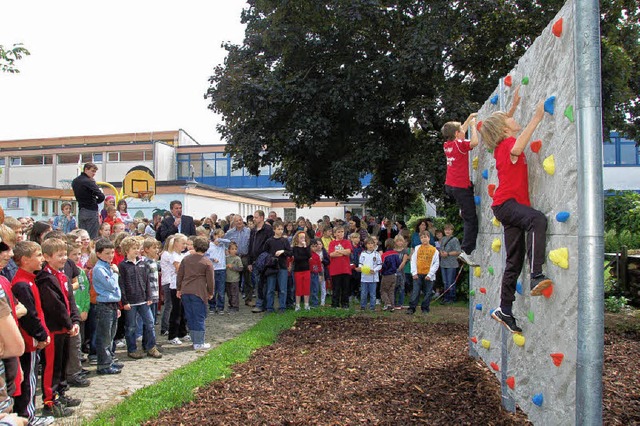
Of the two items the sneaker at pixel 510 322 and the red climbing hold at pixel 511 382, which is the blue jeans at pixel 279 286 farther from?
the sneaker at pixel 510 322

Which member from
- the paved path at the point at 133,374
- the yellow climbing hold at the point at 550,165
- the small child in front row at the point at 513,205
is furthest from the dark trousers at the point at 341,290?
the yellow climbing hold at the point at 550,165

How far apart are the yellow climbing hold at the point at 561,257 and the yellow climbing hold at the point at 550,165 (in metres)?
0.57

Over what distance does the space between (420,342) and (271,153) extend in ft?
31.2

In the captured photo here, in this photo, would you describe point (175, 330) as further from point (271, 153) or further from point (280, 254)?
point (271, 153)

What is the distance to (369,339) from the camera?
8492 mm

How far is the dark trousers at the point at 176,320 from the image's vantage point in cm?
880

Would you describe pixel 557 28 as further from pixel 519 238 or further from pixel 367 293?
pixel 367 293

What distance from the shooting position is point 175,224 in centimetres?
1202

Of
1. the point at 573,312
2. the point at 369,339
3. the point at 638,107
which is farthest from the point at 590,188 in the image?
the point at 638,107

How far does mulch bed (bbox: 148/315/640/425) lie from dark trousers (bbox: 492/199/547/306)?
1454 millimetres

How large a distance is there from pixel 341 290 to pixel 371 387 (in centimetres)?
625

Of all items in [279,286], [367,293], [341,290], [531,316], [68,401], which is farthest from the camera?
[341,290]

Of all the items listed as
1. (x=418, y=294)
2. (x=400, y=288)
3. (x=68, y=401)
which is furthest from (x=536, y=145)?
(x=400, y=288)

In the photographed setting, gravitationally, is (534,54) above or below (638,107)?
below
